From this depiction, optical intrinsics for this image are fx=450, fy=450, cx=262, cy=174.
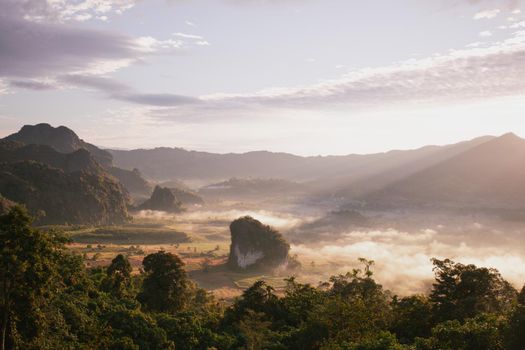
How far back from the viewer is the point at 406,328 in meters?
46.0

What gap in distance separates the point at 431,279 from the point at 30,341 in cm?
10147

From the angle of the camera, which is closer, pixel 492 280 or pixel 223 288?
pixel 492 280

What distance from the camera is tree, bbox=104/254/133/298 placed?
203 feet

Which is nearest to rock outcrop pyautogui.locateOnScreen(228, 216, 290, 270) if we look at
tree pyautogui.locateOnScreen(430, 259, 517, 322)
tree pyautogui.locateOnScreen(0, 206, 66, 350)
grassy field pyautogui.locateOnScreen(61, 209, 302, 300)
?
grassy field pyautogui.locateOnScreen(61, 209, 302, 300)

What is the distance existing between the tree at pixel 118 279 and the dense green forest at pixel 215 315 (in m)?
0.26

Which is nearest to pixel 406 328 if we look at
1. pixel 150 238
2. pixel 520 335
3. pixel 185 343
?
pixel 520 335

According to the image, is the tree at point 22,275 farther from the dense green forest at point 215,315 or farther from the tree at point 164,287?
the tree at point 164,287

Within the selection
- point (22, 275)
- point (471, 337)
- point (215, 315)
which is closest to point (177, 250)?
point (215, 315)

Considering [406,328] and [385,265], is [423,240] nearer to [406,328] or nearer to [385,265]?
[385,265]

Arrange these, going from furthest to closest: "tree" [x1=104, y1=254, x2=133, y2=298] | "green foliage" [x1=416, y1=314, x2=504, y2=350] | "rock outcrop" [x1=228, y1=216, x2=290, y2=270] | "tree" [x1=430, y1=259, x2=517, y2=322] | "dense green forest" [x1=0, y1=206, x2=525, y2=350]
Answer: "rock outcrop" [x1=228, y1=216, x2=290, y2=270] < "tree" [x1=104, y1=254, x2=133, y2=298] < "tree" [x1=430, y1=259, x2=517, y2=322] < "green foliage" [x1=416, y1=314, x2=504, y2=350] < "dense green forest" [x1=0, y1=206, x2=525, y2=350]

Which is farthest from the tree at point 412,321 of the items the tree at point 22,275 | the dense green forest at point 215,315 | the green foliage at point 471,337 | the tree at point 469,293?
the tree at point 22,275

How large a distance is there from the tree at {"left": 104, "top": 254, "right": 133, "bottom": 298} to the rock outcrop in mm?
70072

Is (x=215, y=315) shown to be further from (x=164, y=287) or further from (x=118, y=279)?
(x=118, y=279)

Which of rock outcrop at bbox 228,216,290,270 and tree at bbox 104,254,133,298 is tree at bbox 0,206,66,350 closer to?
tree at bbox 104,254,133,298
